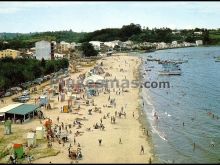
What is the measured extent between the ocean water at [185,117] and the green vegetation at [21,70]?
54.4ft

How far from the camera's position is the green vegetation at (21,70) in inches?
2096

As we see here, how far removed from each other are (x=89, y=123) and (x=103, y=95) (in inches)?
609

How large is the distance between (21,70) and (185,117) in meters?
26.5

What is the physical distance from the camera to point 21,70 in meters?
58.3

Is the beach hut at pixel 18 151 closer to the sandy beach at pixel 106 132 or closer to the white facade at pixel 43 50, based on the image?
the sandy beach at pixel 106 132

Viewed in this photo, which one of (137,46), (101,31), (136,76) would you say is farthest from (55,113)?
(101,31)

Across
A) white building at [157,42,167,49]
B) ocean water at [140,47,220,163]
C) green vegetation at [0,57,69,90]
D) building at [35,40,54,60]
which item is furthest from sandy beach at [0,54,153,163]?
white building at [157,42,167,49]

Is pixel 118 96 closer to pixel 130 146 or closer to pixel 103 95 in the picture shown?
pixel 103 95

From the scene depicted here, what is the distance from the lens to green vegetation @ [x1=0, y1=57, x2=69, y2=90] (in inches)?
2096

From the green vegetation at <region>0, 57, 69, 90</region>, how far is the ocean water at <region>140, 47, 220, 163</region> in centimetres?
1658

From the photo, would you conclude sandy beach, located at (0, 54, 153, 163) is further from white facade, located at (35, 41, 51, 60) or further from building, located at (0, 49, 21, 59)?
building, located at (0, 49, 21, 59)

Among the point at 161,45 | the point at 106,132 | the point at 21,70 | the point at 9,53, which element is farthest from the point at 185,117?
the point at 161,45

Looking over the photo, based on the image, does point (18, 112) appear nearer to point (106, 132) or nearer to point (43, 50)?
point (106, 132)

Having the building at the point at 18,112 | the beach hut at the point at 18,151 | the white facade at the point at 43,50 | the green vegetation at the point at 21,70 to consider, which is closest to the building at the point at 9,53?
the white facade at the point at 43,50
